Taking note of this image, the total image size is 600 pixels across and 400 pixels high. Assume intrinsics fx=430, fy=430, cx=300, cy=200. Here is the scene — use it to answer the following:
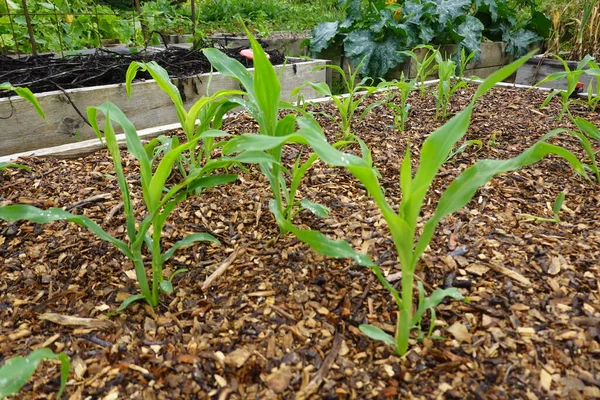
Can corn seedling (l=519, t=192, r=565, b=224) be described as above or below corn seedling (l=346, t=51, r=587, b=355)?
below

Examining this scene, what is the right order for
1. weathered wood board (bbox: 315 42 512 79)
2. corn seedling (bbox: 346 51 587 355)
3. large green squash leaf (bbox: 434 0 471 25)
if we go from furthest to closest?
weathered wood board (bbox: 315 42 512 79) → large green squash leaf (bbox: 434 0 471 25) → corn seedling (bbox: 346 51 587 355)

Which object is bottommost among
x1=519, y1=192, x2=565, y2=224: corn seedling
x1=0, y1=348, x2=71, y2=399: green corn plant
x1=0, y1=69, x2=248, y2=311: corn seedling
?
x1=519, y1=192, x2=565, y2=224: corn seedling

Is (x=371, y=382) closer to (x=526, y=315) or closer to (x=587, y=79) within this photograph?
(x=526, y=315)

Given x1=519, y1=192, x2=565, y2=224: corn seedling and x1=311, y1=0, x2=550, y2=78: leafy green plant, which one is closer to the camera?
x1=519, y1=192, x2=565, y2=224: corn seedling

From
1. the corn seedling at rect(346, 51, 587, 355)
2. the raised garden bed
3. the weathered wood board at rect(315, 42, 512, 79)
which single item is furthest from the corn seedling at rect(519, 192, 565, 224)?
the weathered wood board at rect(315, 42, 512, 79)

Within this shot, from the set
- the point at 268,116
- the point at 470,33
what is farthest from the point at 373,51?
the point at 268,116

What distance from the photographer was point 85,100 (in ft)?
6.91

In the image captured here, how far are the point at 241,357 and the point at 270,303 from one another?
16 cm

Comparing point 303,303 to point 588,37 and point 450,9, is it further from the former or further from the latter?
point 588,37

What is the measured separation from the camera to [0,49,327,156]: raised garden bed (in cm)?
193

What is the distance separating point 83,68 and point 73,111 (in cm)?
44

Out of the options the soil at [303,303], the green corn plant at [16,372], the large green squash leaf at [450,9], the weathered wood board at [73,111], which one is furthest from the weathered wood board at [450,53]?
the green corn plant at [16,372]

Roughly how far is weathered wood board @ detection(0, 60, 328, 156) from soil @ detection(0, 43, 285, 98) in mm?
84

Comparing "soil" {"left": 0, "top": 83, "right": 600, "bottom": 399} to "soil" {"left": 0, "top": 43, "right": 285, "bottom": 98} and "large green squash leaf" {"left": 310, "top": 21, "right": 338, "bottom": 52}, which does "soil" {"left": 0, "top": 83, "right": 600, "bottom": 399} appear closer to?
"soil" {"left": 0, "top": 43, "right": 285, "bottom": 98}
